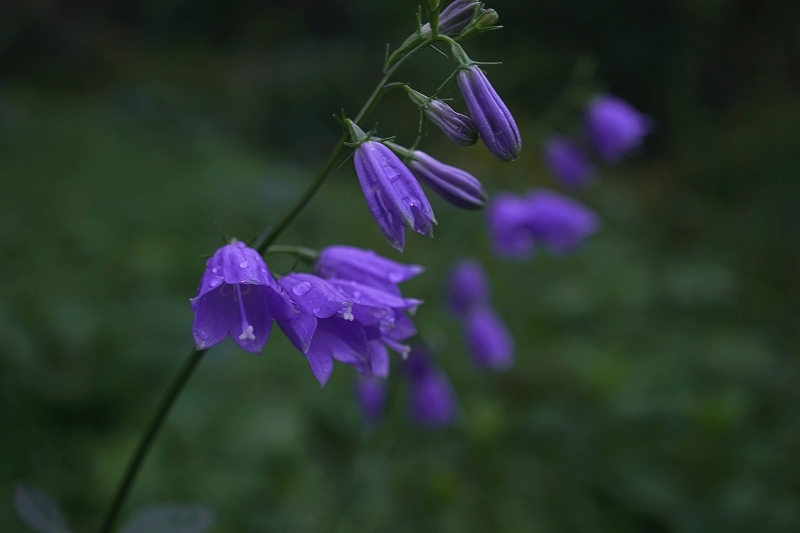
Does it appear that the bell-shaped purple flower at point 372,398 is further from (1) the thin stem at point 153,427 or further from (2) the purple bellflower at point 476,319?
(1) the thin stem at point 153,427

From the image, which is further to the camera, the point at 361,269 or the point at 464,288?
the point at 464,288

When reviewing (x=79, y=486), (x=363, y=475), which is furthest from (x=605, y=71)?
(x=79, y=486)

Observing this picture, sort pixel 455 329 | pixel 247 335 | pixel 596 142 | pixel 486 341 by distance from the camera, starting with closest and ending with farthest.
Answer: pixel 247 335 < pixel 486 341 < pixel 596 142 < pixel 455 329

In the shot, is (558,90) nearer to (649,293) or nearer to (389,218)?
(649,293)

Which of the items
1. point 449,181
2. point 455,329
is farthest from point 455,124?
point 455,329

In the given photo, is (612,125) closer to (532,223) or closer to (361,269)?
(532,223)

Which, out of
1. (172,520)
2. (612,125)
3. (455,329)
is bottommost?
(455,329)
